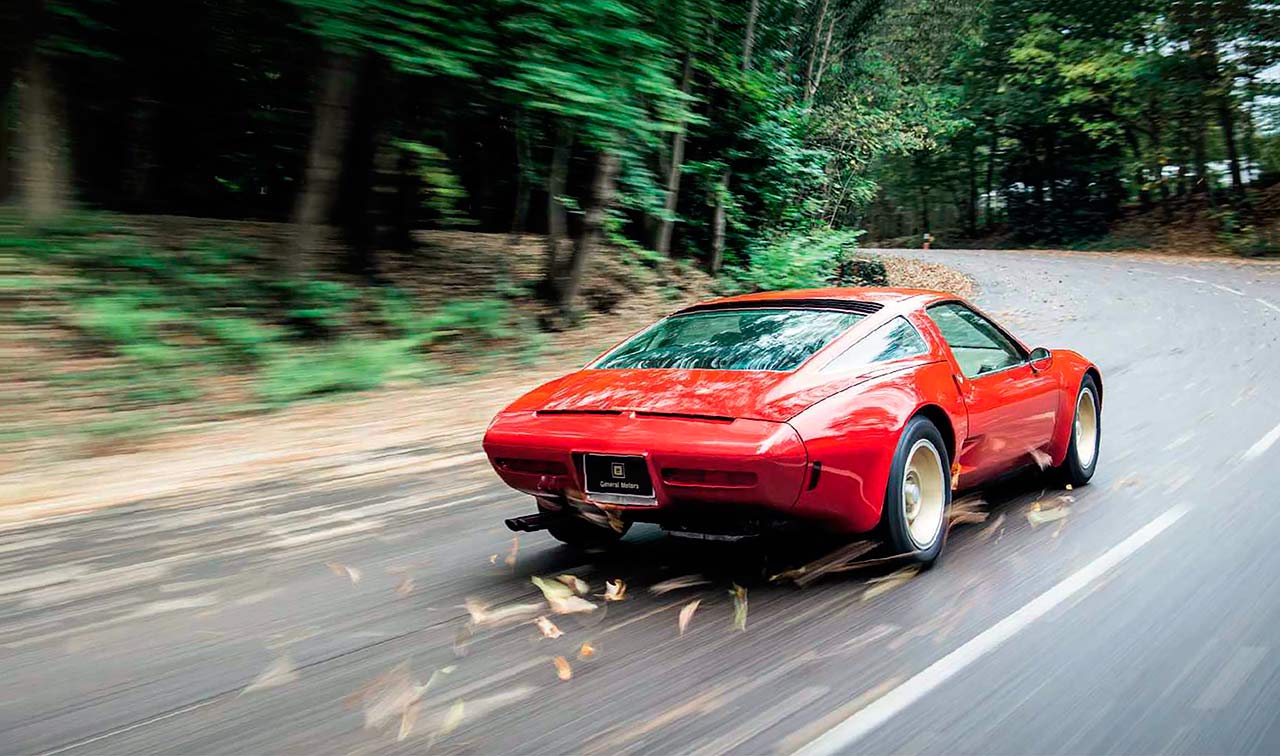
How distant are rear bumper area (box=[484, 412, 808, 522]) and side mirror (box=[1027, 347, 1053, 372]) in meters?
2.50

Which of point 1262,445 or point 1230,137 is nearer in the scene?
point 1262,445

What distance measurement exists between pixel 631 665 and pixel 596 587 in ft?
2.88

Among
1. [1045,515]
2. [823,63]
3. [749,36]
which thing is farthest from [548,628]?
[823,63]

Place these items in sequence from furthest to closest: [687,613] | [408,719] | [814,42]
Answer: [814,42], [687,613], [408,719]

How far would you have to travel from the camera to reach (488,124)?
17.4 meters

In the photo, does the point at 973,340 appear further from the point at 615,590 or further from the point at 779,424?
the point at 615,590

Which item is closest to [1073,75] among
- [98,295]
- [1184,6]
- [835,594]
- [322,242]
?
[1184,6]

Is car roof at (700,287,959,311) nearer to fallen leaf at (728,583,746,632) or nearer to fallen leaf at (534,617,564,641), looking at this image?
fallen leaf at (728,583,746,632)

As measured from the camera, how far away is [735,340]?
484cm

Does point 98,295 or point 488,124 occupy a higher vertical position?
point 488,124

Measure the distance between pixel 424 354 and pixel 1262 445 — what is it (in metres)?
8.26

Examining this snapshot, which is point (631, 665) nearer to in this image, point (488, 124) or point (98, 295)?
point (98, 295)

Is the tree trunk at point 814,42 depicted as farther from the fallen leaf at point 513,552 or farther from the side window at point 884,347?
the fallen leaf at point 513,552

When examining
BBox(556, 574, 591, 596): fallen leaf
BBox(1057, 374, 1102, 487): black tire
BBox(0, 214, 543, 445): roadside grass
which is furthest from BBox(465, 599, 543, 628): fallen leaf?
BBox(0, 214, 543, 445): roadside grass
